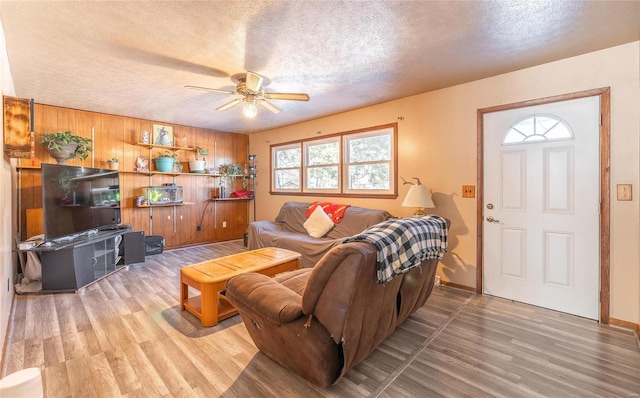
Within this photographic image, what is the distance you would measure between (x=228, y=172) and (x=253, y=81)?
3.55m

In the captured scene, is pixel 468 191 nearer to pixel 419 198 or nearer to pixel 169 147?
pixel 419 198

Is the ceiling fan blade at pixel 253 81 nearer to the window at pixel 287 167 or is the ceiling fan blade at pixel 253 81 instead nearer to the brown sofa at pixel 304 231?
the brown sofa at pixel 304 231

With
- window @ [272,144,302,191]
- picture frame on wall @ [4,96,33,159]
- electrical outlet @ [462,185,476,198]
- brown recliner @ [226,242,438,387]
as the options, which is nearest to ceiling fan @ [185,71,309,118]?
picture frame on wall @ [4,96,33,159]

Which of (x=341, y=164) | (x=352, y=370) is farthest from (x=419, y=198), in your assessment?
(x=352, y=370)

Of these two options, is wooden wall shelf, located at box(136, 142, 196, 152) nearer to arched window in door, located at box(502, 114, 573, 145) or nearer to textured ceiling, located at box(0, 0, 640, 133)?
textured ceiling, located at box(0, 0, 640, 133)

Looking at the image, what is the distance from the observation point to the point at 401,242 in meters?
1.70

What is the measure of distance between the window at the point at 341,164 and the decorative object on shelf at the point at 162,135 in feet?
6.75

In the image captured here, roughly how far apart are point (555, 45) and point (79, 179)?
5465mm

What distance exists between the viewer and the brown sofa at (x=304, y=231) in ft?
12.8

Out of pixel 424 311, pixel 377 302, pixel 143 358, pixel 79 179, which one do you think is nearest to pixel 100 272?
pixel 79 179

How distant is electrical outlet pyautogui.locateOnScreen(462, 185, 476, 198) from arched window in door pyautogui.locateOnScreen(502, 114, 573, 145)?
0.59 m

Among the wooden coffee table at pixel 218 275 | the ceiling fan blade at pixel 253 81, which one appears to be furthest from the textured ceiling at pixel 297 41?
the wooden coffee table at pixel 218 275

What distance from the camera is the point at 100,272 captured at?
3725 millimetres

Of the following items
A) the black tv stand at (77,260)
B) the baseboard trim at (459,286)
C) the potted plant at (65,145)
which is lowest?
the baseboard trim at (459,286)
